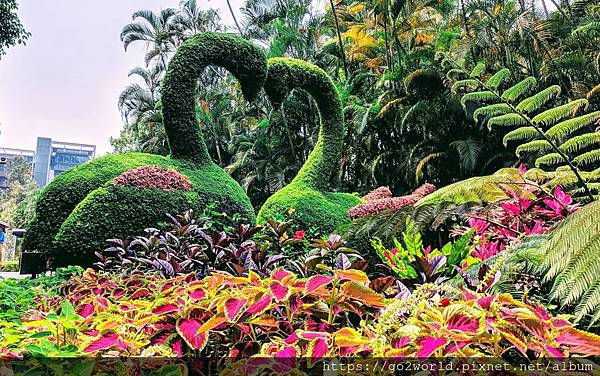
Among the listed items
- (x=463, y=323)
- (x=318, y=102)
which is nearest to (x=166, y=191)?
(x=318, y=102)

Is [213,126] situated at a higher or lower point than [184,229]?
higher

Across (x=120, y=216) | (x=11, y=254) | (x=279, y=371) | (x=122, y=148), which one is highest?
(x=122, y=148)

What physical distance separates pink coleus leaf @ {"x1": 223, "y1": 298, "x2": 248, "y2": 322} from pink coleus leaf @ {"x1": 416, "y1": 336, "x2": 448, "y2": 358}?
310 millimetres

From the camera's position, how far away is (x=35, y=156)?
234ft

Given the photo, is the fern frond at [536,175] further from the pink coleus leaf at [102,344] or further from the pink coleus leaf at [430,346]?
the pink coleus leaf at [102,344]

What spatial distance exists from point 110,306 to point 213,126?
16899 millimetres

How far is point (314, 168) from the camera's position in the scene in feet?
21.5

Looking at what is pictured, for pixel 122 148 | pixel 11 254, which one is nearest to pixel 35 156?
pixel 11 254

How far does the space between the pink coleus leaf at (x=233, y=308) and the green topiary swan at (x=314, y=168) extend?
15.2ft

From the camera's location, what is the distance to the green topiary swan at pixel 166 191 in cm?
423

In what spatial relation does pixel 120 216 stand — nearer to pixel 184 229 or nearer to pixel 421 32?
pixel 184 229

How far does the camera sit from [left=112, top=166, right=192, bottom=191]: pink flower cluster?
4523 millimetres

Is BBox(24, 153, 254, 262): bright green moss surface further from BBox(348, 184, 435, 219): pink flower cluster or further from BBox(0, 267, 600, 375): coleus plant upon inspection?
BBox(0, 267, 600, 375): coleus plant

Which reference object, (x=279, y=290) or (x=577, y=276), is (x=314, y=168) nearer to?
(x=577, y=276)
